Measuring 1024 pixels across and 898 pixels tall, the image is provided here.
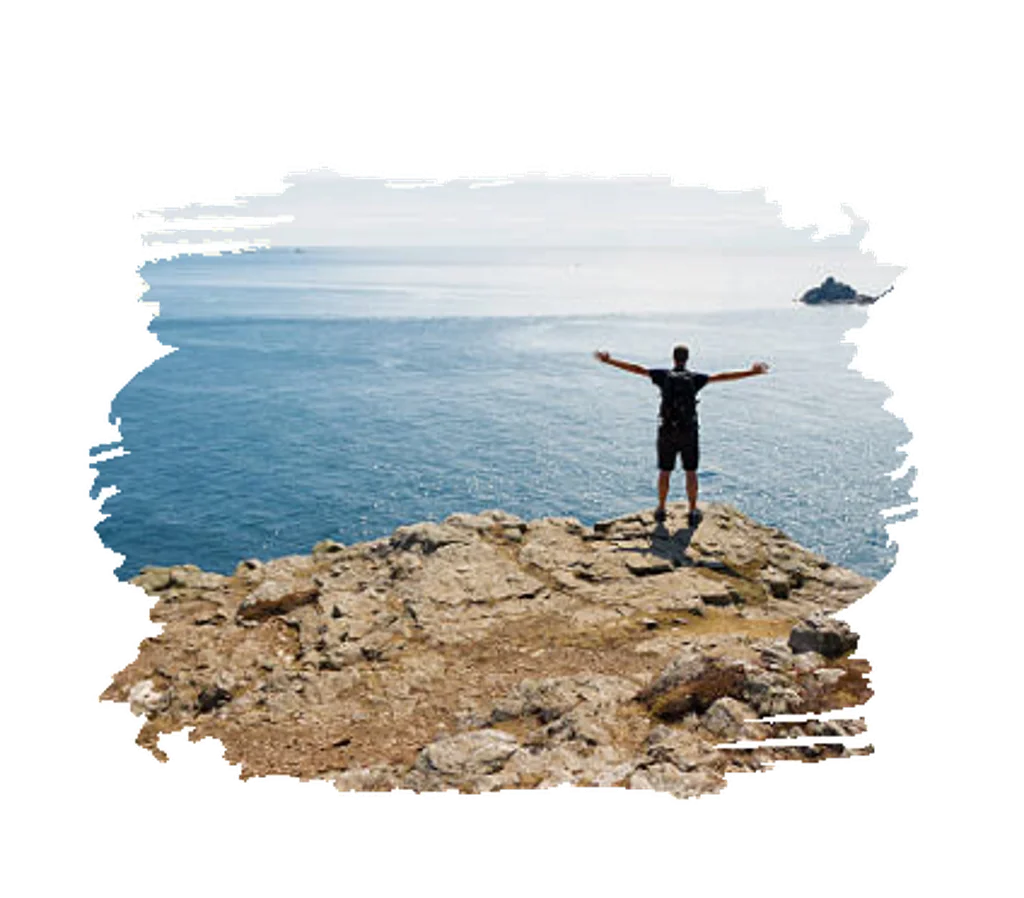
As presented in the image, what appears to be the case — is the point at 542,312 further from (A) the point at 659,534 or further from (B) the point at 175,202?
(B) the point at 175,202

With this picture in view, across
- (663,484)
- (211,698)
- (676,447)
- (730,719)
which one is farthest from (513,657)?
(676,447)

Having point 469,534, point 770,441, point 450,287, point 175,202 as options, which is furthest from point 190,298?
point 175,202

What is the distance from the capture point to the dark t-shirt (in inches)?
523

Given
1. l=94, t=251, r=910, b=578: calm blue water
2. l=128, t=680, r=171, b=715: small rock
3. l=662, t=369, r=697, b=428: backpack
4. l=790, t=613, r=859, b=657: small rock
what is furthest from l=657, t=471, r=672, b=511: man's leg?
l=94, t=251, r=910, b=578: calm blue water

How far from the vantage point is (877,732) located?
18.6 ft

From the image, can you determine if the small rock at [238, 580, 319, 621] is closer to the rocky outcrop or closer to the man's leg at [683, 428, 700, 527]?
the rocky outcrop

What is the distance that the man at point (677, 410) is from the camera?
13117 millimetres

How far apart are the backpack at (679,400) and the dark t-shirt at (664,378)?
5 cm

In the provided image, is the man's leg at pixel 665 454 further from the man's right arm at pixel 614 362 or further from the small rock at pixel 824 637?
the small rock at pixel 824 637

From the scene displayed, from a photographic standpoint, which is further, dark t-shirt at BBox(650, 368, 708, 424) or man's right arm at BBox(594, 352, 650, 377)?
dark t-shirt at BBox(650, 368, 708, 424)

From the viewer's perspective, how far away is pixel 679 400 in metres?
13.6

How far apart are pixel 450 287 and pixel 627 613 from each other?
3943 inches

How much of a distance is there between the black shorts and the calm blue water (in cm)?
953

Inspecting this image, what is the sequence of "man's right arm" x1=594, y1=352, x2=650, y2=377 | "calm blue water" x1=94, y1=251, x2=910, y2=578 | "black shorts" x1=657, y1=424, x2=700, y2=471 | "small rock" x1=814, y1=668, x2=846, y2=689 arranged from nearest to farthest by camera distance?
"small rock" x1=814, y1=668, x2=846, y2=689
"man's right arm" x1=594, y1=352, x2=650, y2=377
"black shorts" x1=657, y1=424, x2=700, y2=471
"calm blue water" x1=94, y1=251, x2=910, y2=578
